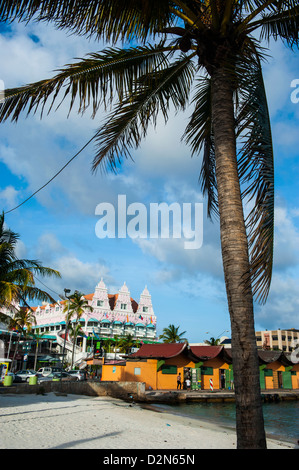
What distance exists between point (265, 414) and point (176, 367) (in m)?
10.2

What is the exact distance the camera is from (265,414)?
25.5 meters

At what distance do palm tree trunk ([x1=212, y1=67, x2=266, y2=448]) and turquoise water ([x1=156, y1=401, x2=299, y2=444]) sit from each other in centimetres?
1503

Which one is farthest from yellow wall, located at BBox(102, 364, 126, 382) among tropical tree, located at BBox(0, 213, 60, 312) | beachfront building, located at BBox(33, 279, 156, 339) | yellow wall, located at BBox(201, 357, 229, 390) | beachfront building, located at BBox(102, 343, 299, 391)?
beachfront building, located at BBox(33, 279, 156, 339)

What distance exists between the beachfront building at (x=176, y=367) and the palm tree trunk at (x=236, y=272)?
29349 mm

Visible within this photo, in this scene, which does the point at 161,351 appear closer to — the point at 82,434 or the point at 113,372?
the point at 113,372

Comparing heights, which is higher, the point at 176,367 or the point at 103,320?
the point at 103,320

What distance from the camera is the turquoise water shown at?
19.0 m

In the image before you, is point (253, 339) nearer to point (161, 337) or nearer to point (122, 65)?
point (122, 65)

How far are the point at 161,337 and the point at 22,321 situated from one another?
103 ft

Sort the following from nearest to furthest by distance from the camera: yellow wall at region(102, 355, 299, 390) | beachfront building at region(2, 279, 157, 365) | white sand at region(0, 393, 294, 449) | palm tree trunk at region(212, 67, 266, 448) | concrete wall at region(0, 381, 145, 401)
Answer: palm tree trunk at region(212, 67, 266, 448)
white sand at region(0, 393, 294, 449)
concrete wall at region(0, 381, 145, 401)
yellow wall at region(102, 355, 299, 390)
beachfront building at region(2, 279, 157, 365)

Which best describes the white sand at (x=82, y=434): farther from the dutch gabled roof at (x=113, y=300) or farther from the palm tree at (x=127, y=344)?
the dutch gabled roof at (x=113, y=300)

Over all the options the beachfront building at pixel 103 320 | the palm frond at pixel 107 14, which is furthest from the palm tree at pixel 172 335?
the palm frond at pixel 107 14

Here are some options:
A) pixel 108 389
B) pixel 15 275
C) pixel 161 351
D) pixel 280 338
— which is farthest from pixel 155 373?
pixel 280 338

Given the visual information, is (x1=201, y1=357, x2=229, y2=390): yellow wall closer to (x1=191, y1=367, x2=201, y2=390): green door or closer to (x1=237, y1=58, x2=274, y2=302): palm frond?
(x1=191, y1=367, x2=201, y2=390): green door
